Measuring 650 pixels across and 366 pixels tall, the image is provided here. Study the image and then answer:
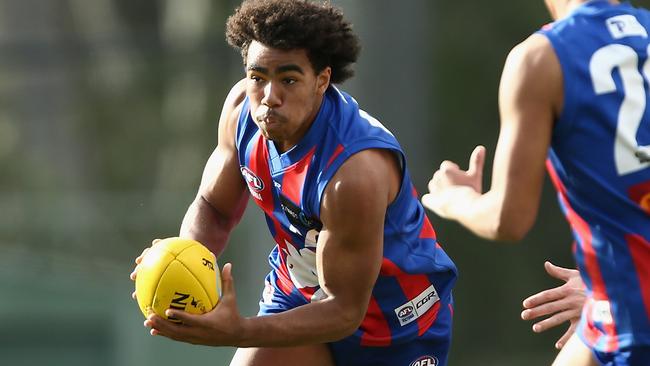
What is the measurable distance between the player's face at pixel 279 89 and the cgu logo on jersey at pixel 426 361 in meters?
1.24

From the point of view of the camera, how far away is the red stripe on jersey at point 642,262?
13.1 feet

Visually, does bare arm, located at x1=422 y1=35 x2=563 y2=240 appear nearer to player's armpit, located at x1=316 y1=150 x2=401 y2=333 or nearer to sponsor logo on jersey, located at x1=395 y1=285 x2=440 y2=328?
player's armpit, located at x1=316 y1=150 x2=401 y2=333

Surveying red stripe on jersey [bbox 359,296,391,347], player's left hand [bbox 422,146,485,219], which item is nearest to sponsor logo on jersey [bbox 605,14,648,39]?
player's left hand [bbox 422,146,485,219]

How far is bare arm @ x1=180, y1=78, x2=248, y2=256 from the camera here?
5363mm

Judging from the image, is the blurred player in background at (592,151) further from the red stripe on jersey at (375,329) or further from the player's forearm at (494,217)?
the red stripe on jersey at (375,329)

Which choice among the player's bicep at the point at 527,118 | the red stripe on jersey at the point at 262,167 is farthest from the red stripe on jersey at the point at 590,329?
the red stripe on jersey at the point at 262,167

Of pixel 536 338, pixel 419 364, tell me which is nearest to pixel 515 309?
pixel 536 338

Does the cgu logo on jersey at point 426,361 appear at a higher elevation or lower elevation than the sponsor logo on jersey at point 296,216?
lower

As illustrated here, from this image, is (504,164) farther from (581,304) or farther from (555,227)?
(555,227)

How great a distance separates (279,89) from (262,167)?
45 cm

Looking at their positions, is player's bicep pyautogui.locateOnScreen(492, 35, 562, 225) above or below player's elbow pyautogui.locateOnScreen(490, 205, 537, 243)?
above

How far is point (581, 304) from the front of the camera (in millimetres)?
4961

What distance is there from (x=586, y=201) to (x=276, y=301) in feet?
6.21

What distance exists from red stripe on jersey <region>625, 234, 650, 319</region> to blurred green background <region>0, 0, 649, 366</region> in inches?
223
